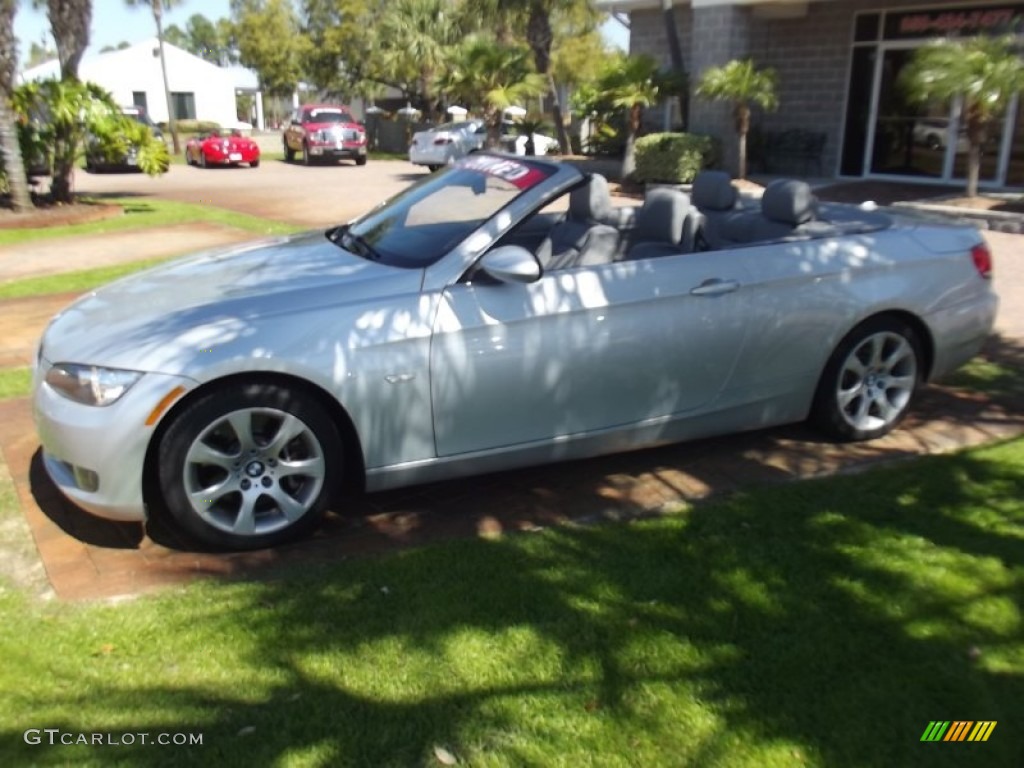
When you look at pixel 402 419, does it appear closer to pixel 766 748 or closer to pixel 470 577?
pixel 470 577

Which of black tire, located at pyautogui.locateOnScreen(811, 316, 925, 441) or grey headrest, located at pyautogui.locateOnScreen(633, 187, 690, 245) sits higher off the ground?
grey headrest, located at pyautogui.locateOnScreen(633, 187, 690, 245)

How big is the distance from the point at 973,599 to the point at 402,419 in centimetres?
223

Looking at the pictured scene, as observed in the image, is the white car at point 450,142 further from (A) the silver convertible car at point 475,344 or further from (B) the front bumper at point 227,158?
(A) the silver convertible car at point 475,344

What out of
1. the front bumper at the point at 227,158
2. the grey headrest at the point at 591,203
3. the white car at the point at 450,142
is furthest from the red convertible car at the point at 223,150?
the grey headrest at the point at 591,203

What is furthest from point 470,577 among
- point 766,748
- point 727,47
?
point 727,47

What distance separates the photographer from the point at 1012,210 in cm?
1358

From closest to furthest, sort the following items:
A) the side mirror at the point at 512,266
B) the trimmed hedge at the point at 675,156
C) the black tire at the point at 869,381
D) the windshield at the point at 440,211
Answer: the side mirror at the point at 512,266
the windshield at the point at 440,211
the black tire at the point at 869,381
the trimmed hedge at the point at 675,156

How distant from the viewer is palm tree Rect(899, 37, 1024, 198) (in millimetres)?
13078

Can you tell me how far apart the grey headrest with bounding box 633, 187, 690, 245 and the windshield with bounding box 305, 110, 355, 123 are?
2786cm

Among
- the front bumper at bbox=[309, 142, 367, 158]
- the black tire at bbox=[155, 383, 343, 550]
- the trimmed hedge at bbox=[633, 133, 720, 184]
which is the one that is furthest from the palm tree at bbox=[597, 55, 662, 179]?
the black tire at bbox=[155, 383, 343, 550]

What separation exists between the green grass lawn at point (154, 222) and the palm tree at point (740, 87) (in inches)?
330

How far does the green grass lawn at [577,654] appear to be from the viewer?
8.87 feet

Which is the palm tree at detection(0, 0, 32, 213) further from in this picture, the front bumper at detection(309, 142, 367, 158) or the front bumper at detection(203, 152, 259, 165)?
the front bumper at detection(309, 142, 367, 158)

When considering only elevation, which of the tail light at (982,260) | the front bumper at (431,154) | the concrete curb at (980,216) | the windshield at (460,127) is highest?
the windshield at (460,127)
